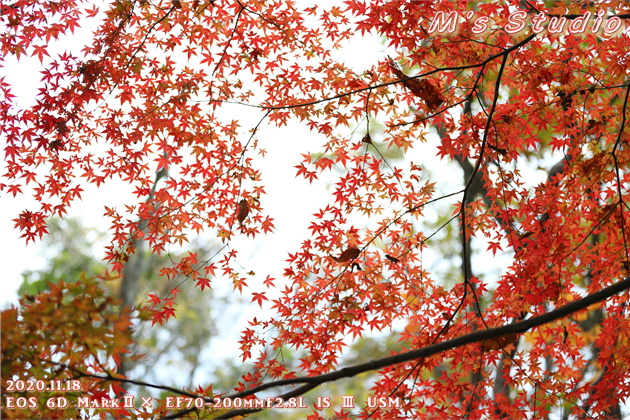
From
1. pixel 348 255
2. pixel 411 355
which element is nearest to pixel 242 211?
pixel 348 255

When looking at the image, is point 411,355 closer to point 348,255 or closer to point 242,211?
point 348,255

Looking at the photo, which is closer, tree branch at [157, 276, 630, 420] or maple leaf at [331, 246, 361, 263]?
tree branch at [157, 276, 630, 420]

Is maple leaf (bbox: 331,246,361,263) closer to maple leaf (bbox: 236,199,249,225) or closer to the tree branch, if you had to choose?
maple leaf (bbox: 236,199,249,225)

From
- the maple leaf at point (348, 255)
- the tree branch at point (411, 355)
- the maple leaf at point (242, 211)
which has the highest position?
the maple leaf at point (242, 211)

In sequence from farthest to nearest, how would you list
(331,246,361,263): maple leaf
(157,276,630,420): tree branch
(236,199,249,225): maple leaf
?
(236,199,249,225): maple leaf
(331,246,361,263): maple leaf
(157,276,630,420): tree branch

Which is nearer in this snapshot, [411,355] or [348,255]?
[411,355]

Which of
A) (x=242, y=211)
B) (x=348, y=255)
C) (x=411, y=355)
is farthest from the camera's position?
(x=242, y=211)

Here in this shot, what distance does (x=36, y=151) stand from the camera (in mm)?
3496

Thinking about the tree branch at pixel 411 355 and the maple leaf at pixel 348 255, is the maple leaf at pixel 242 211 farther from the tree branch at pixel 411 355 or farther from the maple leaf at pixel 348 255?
the tree branch at pixel 411 355

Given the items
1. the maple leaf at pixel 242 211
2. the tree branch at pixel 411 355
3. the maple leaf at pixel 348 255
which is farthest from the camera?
the maple leaf at pixel 242 211

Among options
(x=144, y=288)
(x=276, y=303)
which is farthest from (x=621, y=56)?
(x=144, y=288)

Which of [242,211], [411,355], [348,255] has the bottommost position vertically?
[411,355]

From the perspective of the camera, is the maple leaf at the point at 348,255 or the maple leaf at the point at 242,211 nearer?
the maple leaf at the point at 348,255

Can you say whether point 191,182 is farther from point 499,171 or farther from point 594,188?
point 594,188
